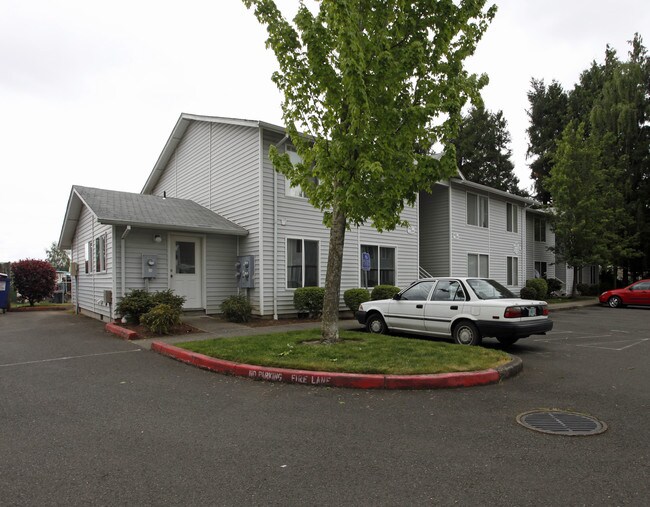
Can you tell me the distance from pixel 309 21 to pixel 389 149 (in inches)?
104

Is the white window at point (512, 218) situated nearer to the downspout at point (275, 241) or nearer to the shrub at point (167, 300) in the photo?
the downspout at point (275, 241)

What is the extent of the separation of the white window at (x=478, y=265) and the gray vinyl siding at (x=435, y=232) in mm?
1807

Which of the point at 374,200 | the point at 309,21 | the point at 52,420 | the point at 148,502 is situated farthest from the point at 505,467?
the point at 309,21

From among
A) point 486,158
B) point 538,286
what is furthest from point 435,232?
point 486,158

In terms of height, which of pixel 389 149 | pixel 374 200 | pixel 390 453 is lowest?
pixel 390 453

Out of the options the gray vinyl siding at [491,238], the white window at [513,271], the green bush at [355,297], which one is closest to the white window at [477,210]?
the gray vinyl siding at [491,238]

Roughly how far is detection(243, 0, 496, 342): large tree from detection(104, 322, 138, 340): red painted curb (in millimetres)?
4581

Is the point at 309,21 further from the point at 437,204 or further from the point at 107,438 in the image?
the point at 437,204

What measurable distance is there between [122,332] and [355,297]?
7.13 m

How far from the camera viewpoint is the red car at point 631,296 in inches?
819

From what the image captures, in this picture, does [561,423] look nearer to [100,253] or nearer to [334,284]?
[334,284]

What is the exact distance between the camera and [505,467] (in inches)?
142

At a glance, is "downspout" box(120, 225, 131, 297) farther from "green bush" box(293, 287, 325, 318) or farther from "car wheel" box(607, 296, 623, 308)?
"car wheel" box(607, 296, 623, 308)

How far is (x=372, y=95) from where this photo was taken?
793 cm
